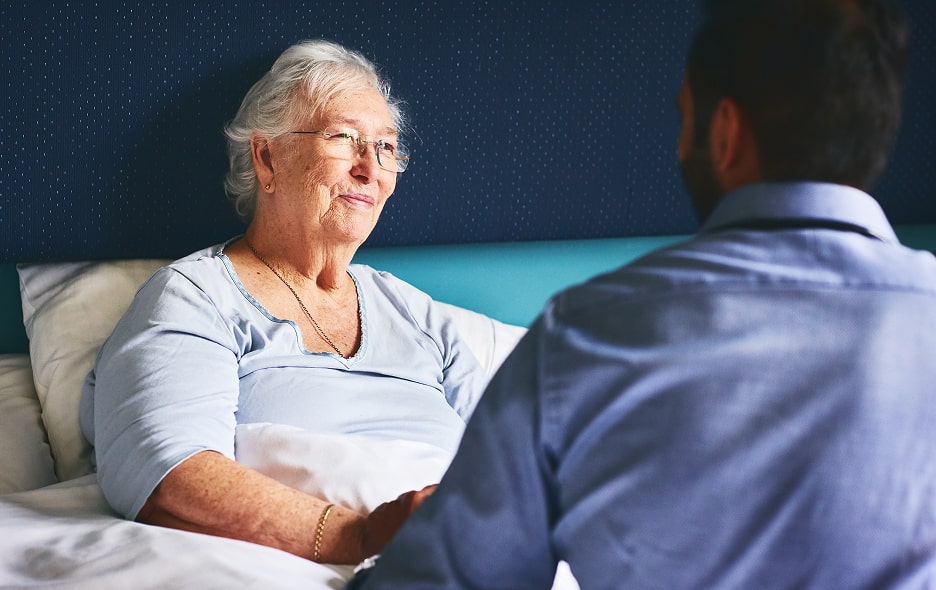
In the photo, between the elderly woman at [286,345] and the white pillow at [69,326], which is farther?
the white pillow at [69,326]

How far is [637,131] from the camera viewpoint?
2094 mm

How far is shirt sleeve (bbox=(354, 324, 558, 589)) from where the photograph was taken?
71 centimetres

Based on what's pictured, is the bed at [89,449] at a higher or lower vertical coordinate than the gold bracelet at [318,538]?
higher

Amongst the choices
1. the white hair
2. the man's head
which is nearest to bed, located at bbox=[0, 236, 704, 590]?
the white hair

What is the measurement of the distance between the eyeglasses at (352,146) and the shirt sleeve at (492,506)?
1.06 m

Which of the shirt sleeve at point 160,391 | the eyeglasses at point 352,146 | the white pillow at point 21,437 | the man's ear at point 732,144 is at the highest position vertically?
the man's ear at point 732,144

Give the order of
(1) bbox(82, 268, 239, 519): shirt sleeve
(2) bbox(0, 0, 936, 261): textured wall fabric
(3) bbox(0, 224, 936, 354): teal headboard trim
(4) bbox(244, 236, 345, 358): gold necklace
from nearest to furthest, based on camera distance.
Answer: (1) bbox(82, 268, 239, 519): shirt sleeve, (4) bbox(244, 236, 345, 358): gold necklace, (2) bbox(0, 0, 936, 261): textured wall fabric, (3) bbox(0, 224, 936, 354): teal headboard trim

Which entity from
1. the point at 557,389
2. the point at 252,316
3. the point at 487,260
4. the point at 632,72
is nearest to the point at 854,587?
the point at 557,389

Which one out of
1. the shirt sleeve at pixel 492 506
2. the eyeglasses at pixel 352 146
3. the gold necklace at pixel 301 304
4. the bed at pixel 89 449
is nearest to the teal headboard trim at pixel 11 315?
the bed at pixel 89 449

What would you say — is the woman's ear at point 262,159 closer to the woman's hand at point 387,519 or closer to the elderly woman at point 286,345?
the elderly woman at point 286,345

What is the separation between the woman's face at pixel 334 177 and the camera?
1.69 m

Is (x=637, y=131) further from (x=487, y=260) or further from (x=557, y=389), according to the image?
(x=557, y=389)

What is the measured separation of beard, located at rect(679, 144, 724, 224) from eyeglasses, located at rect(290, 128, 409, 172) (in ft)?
3.24

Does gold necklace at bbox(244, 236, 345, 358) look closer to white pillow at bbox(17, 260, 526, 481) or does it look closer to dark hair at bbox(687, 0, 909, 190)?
white pillow at bbox(17, 260, 526, 481)
